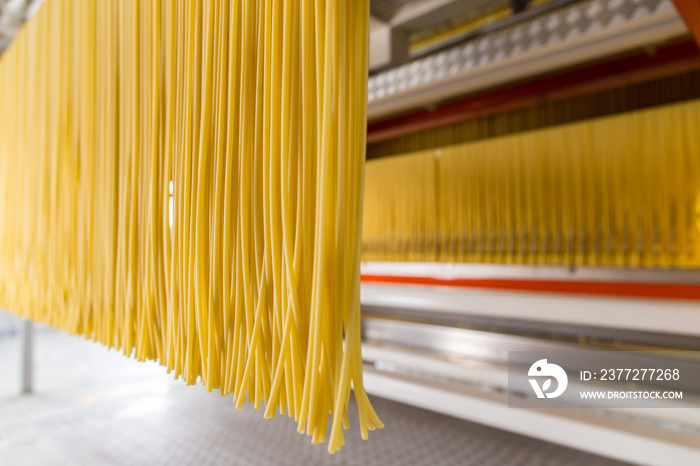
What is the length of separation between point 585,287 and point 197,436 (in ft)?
6.46

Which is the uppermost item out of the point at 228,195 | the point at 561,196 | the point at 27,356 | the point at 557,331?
the point at 561,196

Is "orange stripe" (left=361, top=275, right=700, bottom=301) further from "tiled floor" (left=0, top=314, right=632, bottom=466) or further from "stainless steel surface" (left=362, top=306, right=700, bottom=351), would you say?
"tiled floor" (left=0, top=314, right=632, bottom=466)

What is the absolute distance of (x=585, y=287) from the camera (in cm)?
142

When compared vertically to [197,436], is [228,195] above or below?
above

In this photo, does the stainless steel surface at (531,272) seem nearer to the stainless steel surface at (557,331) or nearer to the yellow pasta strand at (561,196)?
the yellow pasta strand at (561,196)

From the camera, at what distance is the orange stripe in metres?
1.23

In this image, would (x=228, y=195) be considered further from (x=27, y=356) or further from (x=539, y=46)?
(x=27, y=356)

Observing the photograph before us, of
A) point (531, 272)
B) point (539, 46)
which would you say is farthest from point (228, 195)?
point (531, 272)

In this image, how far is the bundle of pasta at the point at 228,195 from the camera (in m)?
0.38

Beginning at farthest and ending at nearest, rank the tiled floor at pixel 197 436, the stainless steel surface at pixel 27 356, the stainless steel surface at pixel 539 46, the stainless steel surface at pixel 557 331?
1. the stainless steel surface at pixel 27 356
2. the tiled floor at pixel 197 436
3. the stainless steel surface at pixel 557 331
4. the stainless steel surface at pixel 539 46

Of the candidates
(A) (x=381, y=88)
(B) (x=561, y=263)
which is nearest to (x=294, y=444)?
(B) (x=561, y=263)

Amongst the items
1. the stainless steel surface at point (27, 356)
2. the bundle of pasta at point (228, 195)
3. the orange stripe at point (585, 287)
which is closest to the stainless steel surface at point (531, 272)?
the orange stripe at point (585, 287)

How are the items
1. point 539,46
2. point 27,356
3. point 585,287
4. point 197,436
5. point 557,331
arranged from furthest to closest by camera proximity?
point 27,356, point 197,436, point 557,331, point 585,287, point 539,46

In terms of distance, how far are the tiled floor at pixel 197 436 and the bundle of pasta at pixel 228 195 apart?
1374 mm
